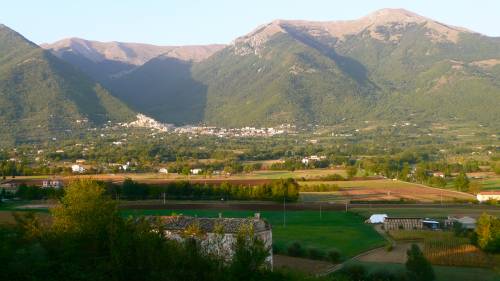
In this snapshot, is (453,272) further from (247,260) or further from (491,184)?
(491,184)

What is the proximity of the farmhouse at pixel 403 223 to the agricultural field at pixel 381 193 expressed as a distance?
1573 centimetres

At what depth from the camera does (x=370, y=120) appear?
19650 centimetres

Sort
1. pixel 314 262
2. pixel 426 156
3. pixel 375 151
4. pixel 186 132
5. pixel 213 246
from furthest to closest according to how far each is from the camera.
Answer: pixel 186 132 → pixel 375 151 → pixel 426 156 → pixel 314 262 → pixel 213 246

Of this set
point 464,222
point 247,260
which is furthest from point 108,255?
point 464,222

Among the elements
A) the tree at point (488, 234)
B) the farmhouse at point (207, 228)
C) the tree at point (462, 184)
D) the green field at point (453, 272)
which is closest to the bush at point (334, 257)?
the green field at point (453, 272)

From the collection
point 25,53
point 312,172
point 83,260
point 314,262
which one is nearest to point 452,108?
point 312,172

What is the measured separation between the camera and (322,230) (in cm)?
4881

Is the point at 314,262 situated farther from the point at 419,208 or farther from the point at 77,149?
the point at 77,149

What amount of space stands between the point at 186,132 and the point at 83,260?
162874 millimetres

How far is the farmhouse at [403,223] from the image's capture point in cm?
5072

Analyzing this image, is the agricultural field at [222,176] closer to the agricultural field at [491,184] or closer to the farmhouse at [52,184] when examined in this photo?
the farmhouse at [52,184]

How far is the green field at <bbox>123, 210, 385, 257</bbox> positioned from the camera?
4275cm

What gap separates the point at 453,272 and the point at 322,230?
1504cm

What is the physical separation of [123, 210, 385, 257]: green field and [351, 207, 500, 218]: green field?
9.76 ft
